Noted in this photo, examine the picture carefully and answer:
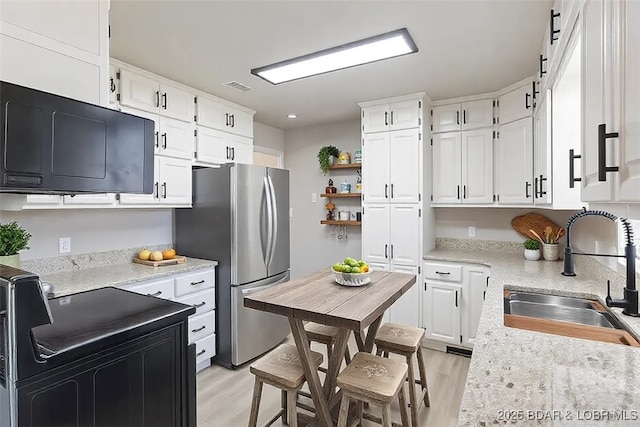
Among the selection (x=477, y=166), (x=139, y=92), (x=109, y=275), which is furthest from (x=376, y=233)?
(x=139, y=92)

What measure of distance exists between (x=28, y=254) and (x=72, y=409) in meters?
1.85

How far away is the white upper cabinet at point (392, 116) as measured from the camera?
3311 millimetres

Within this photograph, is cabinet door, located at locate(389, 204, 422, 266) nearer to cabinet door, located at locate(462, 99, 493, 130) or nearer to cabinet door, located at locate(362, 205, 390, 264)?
cabinet door, located at locate(362, 205, 390, 264)

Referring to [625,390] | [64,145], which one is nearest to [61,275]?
[64,145]

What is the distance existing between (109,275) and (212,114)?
175 centimetres

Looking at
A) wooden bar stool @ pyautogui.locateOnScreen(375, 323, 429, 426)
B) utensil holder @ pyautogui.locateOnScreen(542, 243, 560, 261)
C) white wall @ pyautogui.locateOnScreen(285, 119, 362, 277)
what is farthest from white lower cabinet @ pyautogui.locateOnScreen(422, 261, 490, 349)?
white wall @ pyautogui.locateOnScreen(285, 119, 362, 277)

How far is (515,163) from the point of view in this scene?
3018mm

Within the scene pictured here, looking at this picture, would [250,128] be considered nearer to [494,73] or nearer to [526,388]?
[494,73]

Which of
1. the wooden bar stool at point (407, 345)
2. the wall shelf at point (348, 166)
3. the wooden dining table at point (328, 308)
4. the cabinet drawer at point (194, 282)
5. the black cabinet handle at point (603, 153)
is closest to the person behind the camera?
the black cabinet handle at point (603, 153)

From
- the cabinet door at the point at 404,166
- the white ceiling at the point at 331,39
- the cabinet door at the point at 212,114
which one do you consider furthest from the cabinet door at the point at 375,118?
the cabinet door at the point at 212,114

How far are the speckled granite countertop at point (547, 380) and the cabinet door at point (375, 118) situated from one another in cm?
238

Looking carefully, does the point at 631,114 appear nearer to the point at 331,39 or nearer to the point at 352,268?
the point at 352,268

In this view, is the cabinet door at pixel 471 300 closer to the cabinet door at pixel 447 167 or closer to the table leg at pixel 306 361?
the cabinet door at pixel 447 167

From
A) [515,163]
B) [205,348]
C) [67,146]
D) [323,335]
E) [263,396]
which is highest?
[515,163]
